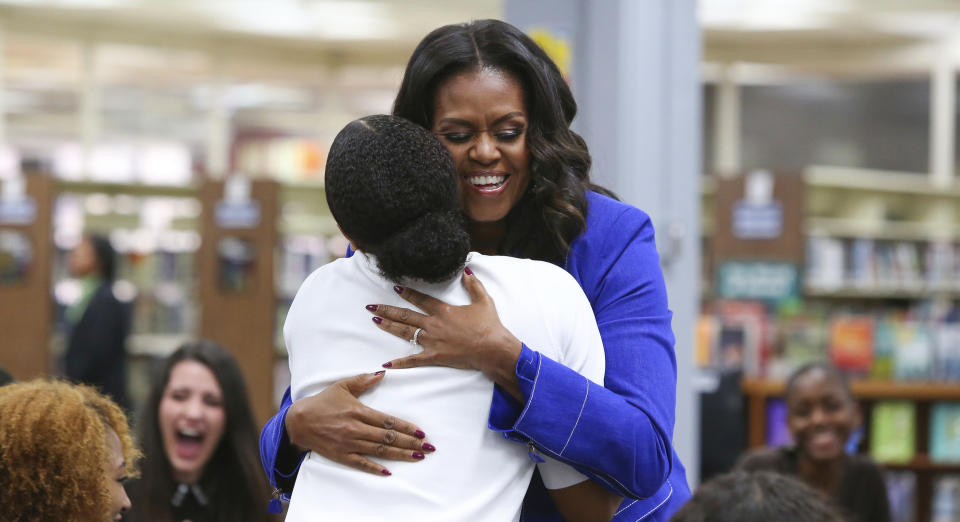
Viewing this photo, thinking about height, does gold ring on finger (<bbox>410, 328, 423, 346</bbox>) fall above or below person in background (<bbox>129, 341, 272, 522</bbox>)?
above

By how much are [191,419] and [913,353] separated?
13.1 feet

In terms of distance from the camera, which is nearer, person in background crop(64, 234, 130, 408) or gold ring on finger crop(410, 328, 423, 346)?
gold ring on finger crop(410, 328, 423, 346)

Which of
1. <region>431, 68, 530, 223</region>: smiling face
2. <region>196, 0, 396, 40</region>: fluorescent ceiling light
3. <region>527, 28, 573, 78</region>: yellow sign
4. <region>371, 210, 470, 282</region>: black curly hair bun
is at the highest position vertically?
<region>196, 0, 396, 40</region>: fluorescent ceiling light

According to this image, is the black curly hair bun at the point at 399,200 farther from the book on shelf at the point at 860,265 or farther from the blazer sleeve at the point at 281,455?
the book on shelf at the point at 860,265

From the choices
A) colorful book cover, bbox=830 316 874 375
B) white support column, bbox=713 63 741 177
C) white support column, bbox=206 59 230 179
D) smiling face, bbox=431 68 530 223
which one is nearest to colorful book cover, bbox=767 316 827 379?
colorful book cover, bbox=830 316 874 375

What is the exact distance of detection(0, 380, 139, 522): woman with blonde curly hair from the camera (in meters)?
1.36

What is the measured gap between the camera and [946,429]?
190 inches

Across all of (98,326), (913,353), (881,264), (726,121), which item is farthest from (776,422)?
(726,121)

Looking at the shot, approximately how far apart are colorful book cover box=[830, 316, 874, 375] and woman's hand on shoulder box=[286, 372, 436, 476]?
182 inches

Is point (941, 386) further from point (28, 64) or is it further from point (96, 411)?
point (28, 64)

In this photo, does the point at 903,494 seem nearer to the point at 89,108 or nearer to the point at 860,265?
the point at 860,265

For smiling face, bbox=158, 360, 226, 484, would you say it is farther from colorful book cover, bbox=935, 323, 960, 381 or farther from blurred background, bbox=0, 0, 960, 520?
colorful book cover, bbox=935, 323, 960, 381

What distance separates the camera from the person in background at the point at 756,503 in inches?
40.1

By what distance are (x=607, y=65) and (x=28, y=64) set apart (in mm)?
8023
